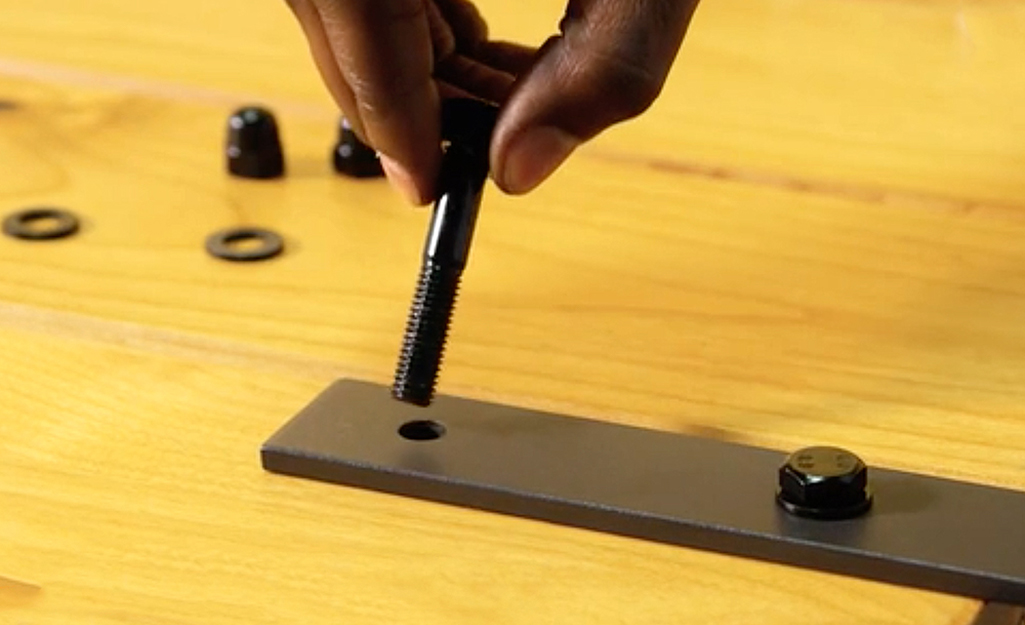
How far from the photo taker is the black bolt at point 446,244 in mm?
589

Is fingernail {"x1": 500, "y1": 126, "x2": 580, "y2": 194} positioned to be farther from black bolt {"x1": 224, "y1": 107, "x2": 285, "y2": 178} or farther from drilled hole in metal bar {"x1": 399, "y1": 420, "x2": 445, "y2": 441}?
black bolt {"x1": 224, "y1": 107, "x2": 285, "y2": 178}

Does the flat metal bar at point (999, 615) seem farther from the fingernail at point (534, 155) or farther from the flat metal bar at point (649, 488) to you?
the fingernail at point (534, 155)

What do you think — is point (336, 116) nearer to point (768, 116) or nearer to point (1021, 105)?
point (768, 116)

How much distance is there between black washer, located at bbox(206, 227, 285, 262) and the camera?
0.74 m

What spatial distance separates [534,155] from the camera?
583mm

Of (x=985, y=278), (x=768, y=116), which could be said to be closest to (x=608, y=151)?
(x=768, y=116)

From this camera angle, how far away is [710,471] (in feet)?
1.88

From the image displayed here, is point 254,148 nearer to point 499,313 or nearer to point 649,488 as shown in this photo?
point 499,313

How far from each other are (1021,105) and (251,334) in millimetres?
484

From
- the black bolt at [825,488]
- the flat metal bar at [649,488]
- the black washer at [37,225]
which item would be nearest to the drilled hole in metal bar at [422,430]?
the flat metal bar at [649,488]

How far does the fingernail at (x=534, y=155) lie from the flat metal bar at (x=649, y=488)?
0.27 feet

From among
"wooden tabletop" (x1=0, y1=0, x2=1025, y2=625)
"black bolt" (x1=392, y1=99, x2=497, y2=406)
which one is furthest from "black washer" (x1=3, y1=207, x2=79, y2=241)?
"black bolt" (x1=392, y1=99, x2=497, y2=406)

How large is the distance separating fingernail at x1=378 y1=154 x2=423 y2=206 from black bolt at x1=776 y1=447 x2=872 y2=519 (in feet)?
0.52

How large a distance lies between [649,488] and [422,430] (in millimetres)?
86
